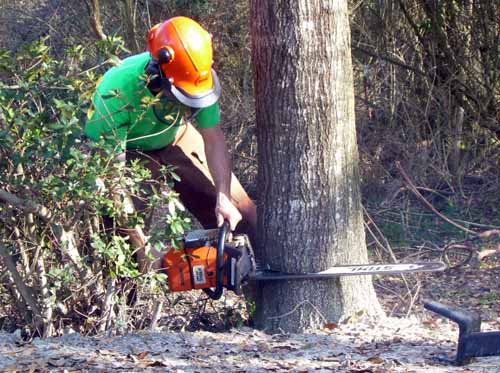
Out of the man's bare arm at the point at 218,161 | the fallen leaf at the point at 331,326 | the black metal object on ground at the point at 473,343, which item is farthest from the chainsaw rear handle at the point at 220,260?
the black metal object on ground at the point at 473,343

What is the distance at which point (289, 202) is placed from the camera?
4.43m

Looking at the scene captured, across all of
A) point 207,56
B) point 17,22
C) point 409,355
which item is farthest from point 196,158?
point 17,22

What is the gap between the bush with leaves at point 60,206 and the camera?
12.9 ft

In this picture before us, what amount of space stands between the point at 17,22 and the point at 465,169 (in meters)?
6.67

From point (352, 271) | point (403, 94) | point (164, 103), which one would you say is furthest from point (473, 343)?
point (403, 94)

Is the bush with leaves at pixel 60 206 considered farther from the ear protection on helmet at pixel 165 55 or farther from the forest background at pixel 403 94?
the forest background at pixel 403 94

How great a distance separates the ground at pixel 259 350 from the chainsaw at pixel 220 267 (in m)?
0.32

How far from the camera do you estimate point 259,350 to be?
13.5 feet

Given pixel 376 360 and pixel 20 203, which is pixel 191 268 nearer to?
pixel 20 203

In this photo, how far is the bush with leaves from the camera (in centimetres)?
394

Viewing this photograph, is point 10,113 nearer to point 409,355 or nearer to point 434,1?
point 409,355

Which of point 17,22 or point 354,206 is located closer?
point 354,206

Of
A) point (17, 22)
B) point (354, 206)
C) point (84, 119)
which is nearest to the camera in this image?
point (84, 119)

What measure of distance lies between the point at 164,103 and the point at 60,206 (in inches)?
33.7
